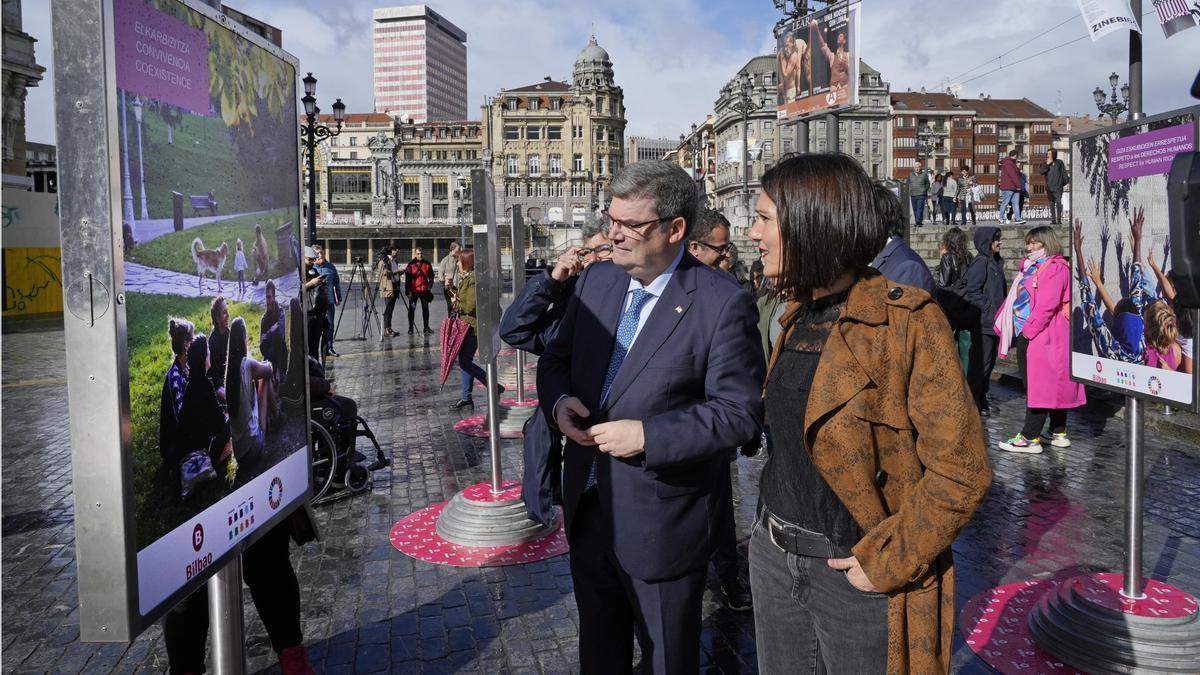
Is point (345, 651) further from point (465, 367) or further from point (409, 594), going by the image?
point (465, 367)

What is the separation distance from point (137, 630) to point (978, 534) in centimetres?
514

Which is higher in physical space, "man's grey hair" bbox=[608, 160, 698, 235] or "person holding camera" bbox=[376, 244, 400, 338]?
"man's grey hair" bbox=[608, 160, 698, 235]

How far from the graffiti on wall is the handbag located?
27.0m

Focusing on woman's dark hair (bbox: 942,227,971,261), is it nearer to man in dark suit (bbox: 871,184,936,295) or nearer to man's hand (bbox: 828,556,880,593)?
man in dark suit (bbox: 871,184,936,295)

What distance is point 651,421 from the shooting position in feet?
7.93

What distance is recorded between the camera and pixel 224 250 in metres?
2.03

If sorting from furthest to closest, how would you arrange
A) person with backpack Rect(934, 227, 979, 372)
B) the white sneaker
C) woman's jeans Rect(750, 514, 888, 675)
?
person with backpack Rect(934, 227, 979, 372) → the white sneaker → woman's jeans Rect(750, 514, 888, 675)

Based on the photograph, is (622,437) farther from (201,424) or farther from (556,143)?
(556,143)

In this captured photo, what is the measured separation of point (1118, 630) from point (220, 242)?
12.3 feet

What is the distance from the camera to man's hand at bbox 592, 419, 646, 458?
2.38m

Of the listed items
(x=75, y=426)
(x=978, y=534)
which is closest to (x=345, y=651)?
(x=75, y=426)

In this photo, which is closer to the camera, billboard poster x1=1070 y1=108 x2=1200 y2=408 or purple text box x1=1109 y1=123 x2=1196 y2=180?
purple text box x1=1109 y1=123 x2=1196 y2=180

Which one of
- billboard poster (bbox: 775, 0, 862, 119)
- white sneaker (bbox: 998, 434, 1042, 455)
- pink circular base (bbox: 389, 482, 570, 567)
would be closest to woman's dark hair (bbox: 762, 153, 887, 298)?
pink circular base (bbox: 389, 482, 570, 567)

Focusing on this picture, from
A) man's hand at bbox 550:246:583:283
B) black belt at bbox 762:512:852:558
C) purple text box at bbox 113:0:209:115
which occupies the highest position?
purple text box at bbox 113:0:209:115
